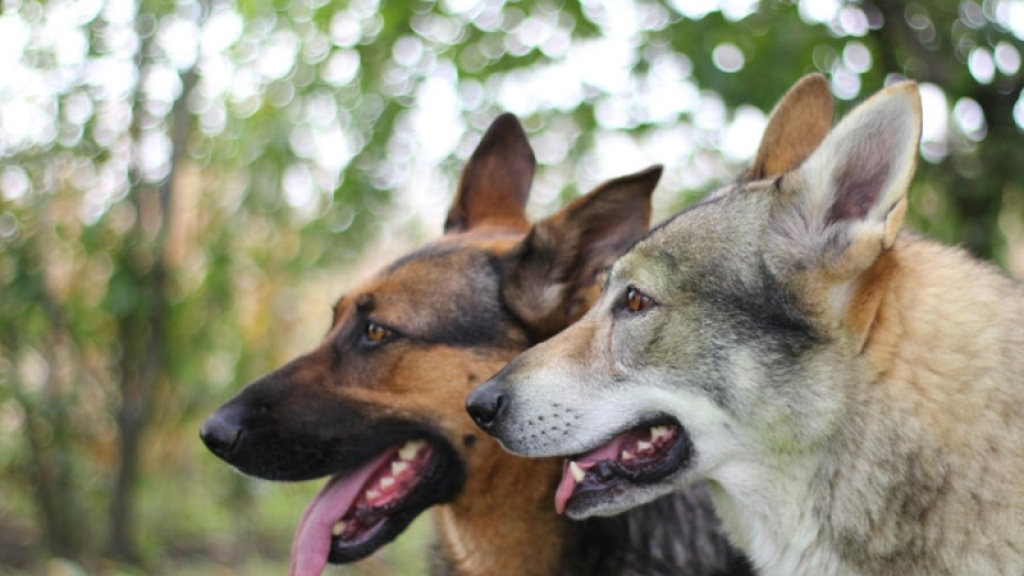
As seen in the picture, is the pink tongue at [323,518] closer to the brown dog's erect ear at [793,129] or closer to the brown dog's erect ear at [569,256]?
the brown dog's erect ear at [569,256]

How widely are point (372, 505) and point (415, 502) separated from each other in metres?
0.17

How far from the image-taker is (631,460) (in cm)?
326

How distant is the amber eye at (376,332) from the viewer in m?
3.95

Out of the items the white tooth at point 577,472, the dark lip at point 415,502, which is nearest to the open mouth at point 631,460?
the white tooth at point 577,472

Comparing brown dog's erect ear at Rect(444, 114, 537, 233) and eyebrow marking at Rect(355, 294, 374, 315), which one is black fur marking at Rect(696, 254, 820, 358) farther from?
brown dog's erect ear at Rect(444, 114, 537, 233)

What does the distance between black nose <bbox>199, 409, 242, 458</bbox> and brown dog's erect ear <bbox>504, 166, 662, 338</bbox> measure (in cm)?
114

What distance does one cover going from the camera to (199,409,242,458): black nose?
373 centimetres

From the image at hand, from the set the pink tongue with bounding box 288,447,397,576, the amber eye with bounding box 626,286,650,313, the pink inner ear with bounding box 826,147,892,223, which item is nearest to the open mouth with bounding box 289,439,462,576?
the pink tongue with bounding box 288,447,397,576

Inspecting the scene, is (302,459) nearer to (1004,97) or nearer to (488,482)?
(488,482)

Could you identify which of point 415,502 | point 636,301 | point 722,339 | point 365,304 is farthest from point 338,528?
point 722,339

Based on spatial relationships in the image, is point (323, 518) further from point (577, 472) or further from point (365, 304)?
point (577, 472)

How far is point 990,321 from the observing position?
2.98 m

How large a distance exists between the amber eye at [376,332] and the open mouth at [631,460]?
984 millimetres

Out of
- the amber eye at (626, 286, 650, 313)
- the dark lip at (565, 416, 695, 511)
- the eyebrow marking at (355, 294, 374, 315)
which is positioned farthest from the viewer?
the eyebrow marking at (355, 294, 374, 315)
